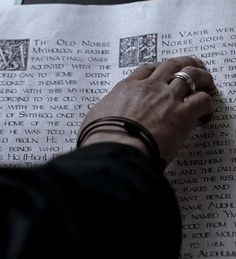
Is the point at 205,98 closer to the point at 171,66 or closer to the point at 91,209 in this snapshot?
the point at 171,66

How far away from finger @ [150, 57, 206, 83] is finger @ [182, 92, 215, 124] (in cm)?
3

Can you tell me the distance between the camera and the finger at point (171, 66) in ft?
1.61

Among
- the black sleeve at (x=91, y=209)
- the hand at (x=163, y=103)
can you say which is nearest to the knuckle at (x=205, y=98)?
the hand at (x=163, y=103)

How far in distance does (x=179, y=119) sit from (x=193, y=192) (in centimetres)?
7

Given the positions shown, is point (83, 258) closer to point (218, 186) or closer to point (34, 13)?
point (218, 186)

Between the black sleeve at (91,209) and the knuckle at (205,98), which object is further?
the knuckle at (205,98)

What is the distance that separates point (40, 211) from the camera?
11.5 inches

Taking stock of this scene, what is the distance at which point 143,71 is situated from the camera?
50 cm

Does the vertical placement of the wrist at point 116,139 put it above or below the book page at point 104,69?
below

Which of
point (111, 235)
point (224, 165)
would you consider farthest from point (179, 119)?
point (111, 235)

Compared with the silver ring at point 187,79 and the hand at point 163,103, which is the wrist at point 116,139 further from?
the silver ring at point 187,79

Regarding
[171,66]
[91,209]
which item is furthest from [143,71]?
[91,209]

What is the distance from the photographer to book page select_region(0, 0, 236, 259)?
463 millimetres

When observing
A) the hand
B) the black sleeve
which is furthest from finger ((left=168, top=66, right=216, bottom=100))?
the black sleeve
